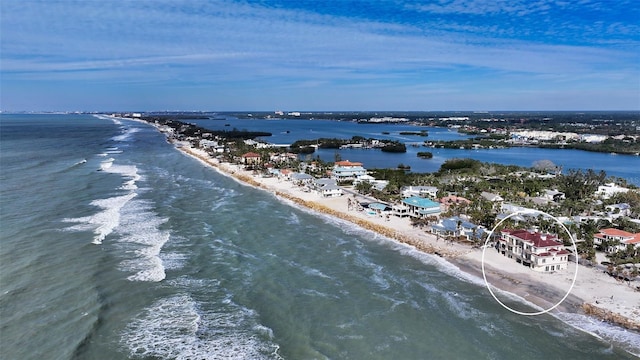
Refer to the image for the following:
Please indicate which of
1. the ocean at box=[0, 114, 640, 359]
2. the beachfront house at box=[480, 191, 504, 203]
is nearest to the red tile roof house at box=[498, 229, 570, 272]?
the ocean at box=[0, 114, 640, 359]

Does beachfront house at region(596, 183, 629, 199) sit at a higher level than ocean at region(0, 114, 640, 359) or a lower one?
higher

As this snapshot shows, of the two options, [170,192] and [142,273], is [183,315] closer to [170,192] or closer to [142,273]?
[142,273]

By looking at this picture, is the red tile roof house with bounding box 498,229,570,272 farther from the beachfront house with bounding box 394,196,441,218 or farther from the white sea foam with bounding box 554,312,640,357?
the beachfront house with bounding box 394,196,441,218

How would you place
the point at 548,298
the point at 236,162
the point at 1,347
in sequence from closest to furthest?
the point at 1,347
the point at 548,298
the point at 236,162

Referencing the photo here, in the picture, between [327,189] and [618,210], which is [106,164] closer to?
[327,189]

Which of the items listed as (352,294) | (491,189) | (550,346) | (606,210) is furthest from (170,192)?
(606,210)

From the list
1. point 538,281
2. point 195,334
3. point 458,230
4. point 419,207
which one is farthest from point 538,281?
point 195,334

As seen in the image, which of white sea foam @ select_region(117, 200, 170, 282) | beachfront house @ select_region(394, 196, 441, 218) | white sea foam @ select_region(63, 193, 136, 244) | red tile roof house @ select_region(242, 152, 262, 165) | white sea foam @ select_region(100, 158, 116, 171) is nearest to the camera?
white sea foam @ select_region(117, 200, 170, 282)
